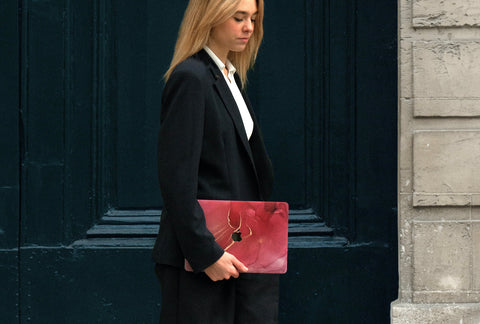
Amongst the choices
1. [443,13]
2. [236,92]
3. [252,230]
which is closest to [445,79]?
[443,13]

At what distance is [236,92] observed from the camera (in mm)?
3027

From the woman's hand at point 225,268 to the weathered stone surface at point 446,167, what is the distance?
1.41 m

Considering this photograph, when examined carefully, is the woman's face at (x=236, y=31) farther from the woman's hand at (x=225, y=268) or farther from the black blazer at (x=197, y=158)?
the woman's hand at (x=225, y=268)

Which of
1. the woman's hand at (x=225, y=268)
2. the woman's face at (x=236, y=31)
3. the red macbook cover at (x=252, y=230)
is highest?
the woman's face at (x=236, y=31)

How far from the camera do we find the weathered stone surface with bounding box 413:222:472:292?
12.9 ft

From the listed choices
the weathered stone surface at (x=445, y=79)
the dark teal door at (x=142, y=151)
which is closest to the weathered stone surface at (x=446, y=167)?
the weathered stone surface at (x=445, y=79)

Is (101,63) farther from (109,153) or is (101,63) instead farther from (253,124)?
(253,124)

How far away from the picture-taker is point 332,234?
14.1 ft

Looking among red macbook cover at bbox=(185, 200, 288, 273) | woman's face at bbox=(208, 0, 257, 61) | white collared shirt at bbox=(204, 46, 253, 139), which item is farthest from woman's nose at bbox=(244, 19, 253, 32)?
red macbook cover at bbox=(185, 200, 288, 273)

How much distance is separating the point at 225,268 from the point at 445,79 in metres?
1.70

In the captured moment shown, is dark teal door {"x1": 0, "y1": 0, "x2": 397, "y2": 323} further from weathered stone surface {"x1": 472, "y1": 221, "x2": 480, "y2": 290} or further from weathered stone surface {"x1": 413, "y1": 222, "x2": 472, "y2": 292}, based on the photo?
weathered stone surface {"x1": 472, "y1": 221, "x2": 480, "y2": 290}

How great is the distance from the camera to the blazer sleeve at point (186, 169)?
270cm

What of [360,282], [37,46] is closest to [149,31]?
[37,46]

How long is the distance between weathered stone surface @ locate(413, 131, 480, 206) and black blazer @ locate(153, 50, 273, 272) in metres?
1.21
